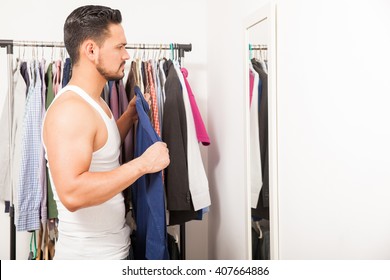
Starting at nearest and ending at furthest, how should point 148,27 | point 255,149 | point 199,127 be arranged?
point 255,149
point 199,127
point 148,27

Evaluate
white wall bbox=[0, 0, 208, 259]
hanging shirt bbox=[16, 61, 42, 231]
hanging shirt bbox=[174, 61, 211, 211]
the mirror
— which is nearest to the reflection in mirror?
the mirror

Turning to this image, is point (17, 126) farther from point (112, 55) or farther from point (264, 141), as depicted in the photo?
point (264, 141)

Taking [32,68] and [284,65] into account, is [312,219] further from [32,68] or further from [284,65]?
[32,68]

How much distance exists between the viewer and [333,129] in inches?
40.5

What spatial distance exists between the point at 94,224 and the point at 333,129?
83cm

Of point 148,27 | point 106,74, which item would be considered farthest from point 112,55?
point 148,27

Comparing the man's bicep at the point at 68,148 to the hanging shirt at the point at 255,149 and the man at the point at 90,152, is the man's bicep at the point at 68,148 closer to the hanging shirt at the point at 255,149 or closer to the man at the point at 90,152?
the man at the point at 90,152

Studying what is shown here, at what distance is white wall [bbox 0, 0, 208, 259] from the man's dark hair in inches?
33.0

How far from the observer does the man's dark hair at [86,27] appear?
136cm

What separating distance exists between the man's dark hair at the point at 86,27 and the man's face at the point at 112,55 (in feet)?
0.07

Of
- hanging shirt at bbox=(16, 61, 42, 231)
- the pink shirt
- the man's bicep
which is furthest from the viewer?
the pink shirt

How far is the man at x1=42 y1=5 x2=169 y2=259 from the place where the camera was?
1177 mm

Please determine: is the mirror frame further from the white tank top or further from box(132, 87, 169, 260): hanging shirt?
the white tank top

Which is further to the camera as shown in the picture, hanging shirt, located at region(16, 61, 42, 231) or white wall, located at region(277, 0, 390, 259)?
hanging shirt, located at region(16, 61, 42, 231)
